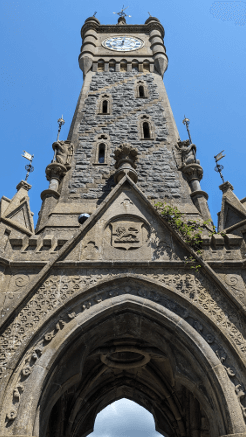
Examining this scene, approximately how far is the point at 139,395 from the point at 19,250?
Answer: 6536 millimetres

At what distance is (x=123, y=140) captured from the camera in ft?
41.0

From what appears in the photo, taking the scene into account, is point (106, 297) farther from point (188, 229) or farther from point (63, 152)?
point (63, 152)

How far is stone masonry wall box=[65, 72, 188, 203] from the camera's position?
35.4 ft

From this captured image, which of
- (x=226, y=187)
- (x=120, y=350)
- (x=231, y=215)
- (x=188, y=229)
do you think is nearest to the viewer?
(x=188, y=229)

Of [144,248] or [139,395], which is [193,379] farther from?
[139,395]

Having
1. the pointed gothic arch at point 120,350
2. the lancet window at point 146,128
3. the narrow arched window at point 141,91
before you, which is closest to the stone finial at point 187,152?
the lancet window at point 146,128

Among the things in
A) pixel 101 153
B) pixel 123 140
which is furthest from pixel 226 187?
pixel 101 153

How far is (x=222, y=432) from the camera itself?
5.84 m

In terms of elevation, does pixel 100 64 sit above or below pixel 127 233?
above

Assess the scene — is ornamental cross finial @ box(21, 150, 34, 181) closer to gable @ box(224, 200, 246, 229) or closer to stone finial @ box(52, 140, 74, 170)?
stone finial @ box(52, 140, 74, 170)

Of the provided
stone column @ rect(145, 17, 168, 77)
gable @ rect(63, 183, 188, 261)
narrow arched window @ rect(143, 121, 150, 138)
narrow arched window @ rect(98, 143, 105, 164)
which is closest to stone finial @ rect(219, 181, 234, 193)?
gable @ rect(63, 183, 188, 261)

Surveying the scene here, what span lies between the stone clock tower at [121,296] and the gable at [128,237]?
3 cm

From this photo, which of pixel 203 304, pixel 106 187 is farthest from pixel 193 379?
pixel 106 187

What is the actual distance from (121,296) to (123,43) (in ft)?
50.5
